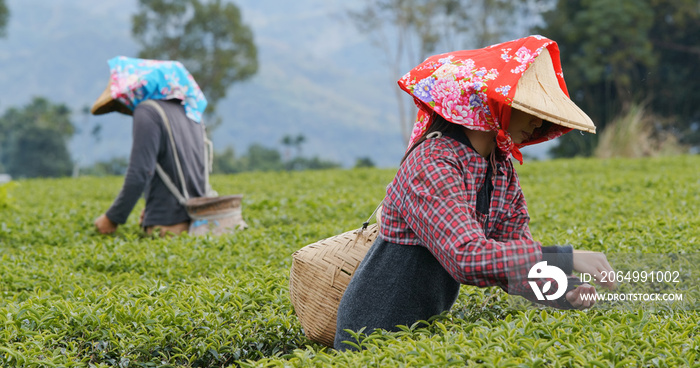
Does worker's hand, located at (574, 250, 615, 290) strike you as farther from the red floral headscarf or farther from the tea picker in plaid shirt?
the red floral headscarf

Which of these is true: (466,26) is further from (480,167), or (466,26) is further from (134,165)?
(480,167)

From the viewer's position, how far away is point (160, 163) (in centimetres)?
521

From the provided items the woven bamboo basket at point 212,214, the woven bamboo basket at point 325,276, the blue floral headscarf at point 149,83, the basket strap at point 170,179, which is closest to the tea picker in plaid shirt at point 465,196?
the woven bamboo basket at point 325,276

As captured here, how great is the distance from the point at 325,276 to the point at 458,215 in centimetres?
73

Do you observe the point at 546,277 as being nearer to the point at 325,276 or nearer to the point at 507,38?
the point at 325,276

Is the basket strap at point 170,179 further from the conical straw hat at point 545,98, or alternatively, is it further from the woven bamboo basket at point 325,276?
the conical straw hat at point 545,98

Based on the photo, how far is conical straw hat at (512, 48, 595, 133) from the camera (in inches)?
85.4

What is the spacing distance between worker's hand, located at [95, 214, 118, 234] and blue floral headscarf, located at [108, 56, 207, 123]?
0.88 metres

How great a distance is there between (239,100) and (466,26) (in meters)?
124

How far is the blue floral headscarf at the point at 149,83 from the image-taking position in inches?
202

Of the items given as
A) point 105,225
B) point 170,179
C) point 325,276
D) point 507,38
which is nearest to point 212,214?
point 170,179

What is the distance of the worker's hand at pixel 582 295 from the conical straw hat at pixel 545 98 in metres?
0.48

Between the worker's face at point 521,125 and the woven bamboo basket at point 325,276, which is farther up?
the worker's face at point 521,125

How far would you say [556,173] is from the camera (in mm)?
10398
